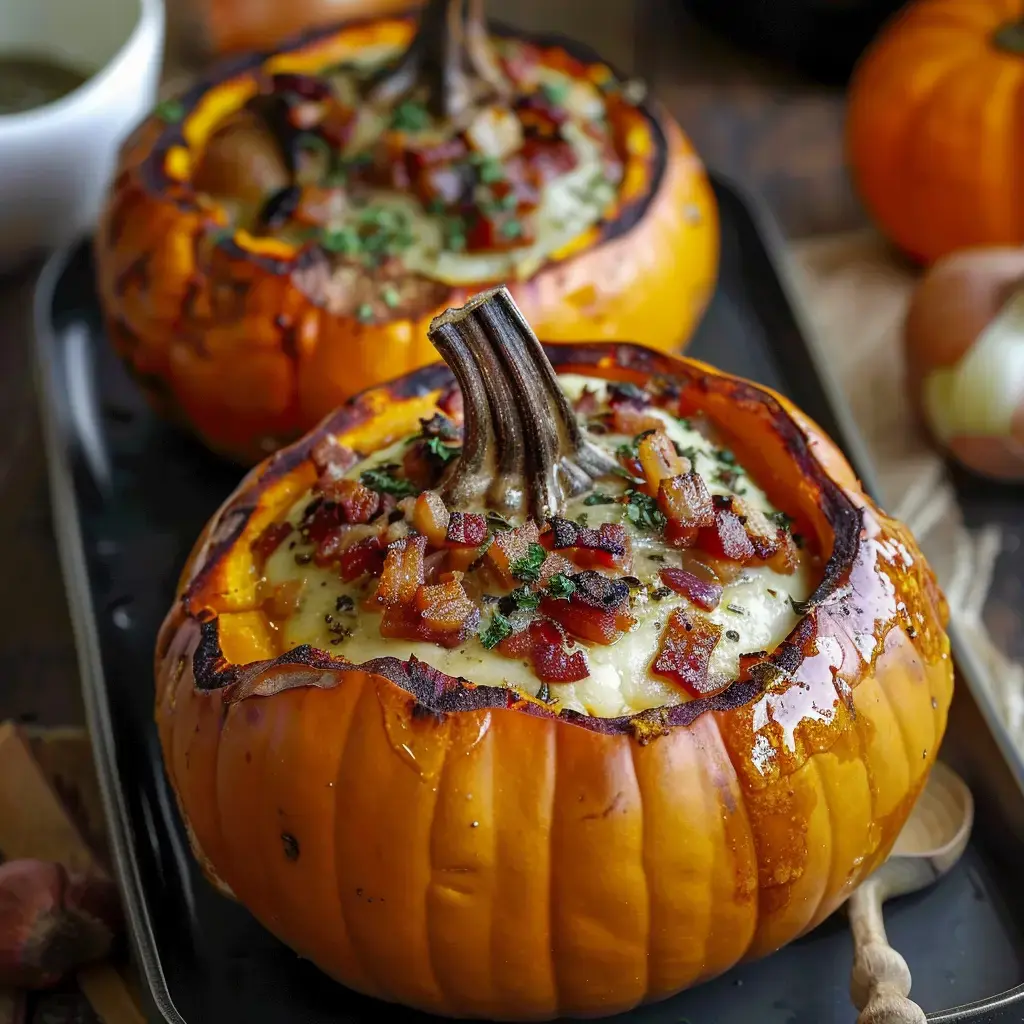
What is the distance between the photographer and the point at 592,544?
5.60 feet

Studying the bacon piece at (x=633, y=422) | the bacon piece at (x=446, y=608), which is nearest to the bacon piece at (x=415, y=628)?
the bacon piece at (x=446, y=608)

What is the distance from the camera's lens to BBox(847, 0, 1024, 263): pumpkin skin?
3.03 meters

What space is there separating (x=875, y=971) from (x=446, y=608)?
71 cm

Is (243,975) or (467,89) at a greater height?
(467,89)

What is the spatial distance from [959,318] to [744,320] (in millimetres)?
463

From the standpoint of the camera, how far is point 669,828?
1589mm

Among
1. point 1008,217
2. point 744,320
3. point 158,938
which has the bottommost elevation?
point 158,938

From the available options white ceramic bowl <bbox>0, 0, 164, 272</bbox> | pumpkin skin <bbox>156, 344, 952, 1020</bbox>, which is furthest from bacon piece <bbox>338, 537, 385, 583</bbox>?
white ceramic bowl <bbox>0, 0, 164, 272</bbox>

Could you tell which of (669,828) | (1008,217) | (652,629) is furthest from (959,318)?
(669,828)

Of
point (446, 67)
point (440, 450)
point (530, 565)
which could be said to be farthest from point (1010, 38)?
point (530, 565)

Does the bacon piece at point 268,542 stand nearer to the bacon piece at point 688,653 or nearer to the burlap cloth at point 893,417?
the bacon piece at point 688,653

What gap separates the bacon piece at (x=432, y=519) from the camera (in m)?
1.74

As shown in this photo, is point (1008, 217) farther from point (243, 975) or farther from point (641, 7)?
point (243, 975)

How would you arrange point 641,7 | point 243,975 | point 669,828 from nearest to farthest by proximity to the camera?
point 669,828 → point 243,975 → point 641,7
